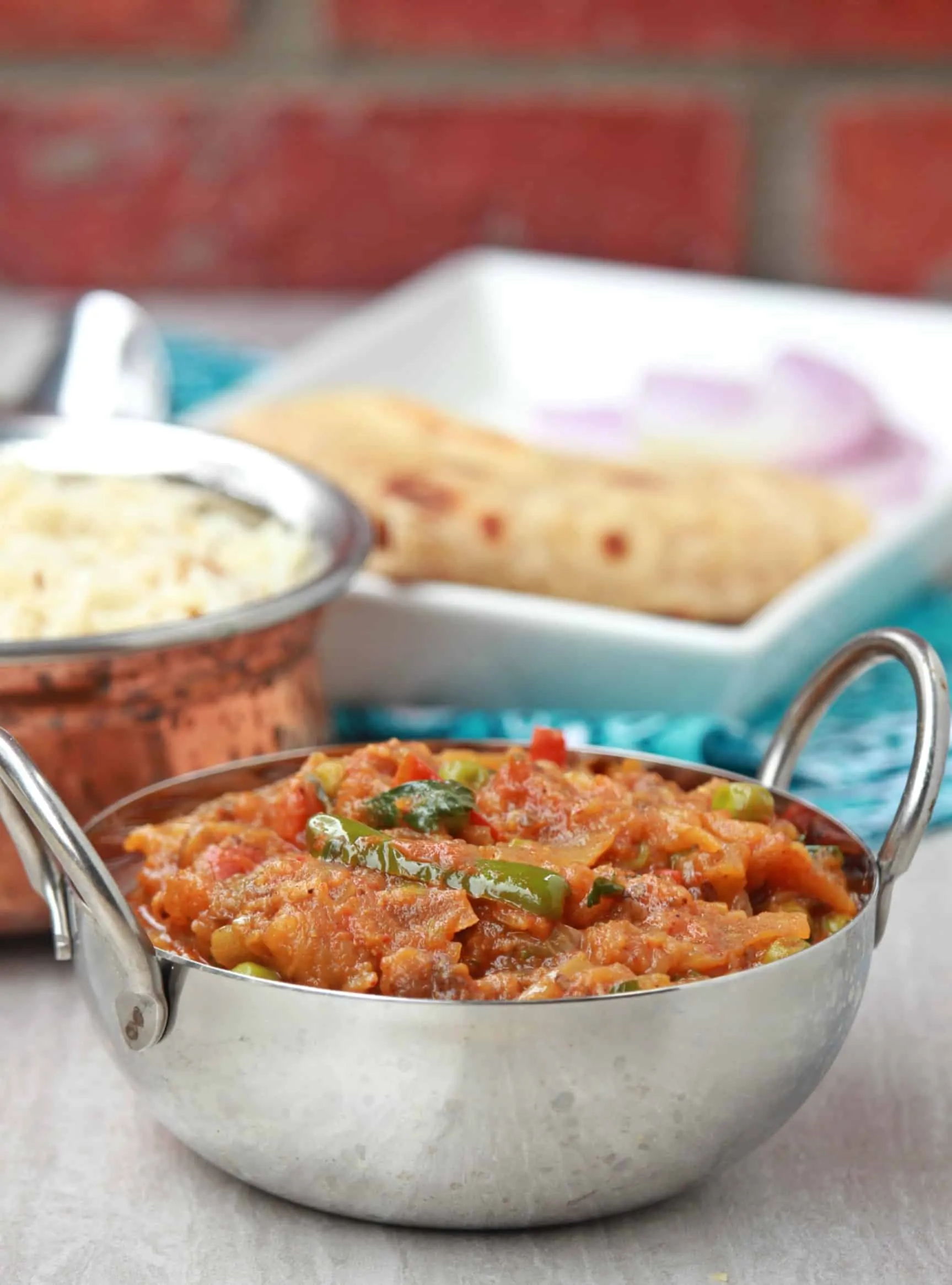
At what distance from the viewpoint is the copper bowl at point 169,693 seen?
4.00 ft

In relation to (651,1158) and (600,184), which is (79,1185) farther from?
(600,184)

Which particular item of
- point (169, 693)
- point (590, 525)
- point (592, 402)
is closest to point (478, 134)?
point (592, 402)

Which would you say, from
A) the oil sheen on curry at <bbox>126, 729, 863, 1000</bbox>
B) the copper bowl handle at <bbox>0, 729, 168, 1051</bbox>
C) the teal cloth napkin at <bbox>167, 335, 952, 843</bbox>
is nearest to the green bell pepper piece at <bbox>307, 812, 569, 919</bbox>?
the oil sheen on curry at <bbox>126, 729, 863, 1000</bbox>

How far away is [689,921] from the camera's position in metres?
0.98

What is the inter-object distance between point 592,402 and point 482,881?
1402mm

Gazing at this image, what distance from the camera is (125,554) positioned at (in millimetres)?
1403

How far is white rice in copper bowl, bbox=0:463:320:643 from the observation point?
4.33ft

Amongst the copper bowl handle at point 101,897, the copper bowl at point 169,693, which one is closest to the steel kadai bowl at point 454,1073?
the copper bowl handle at point 101,897

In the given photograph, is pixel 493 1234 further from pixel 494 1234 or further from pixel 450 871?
pixel 450 871

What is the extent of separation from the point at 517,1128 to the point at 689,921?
140mm

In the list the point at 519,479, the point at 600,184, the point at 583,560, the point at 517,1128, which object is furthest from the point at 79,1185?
the point at 600,184

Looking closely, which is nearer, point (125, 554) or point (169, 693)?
point (169, 693)

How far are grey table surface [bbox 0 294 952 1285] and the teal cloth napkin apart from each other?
286mm

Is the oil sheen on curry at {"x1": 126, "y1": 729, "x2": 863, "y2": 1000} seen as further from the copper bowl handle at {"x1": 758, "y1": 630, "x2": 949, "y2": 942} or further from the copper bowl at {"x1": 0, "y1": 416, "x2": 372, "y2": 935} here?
the copper bowl at {"x1": 0, "y1": 416, "x2": 372, "y2": 935}
